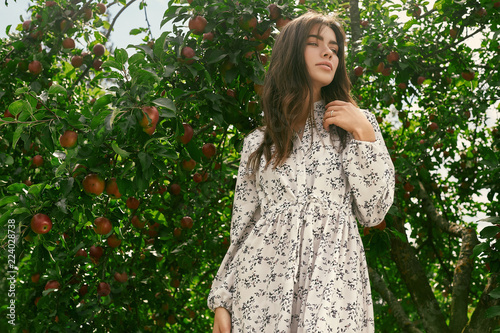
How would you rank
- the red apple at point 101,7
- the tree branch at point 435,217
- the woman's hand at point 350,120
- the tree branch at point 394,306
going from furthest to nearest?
the tree branch at point 435,217 → the tree branch at point 394,306 → the red apple at point 101,7 → the woman's hand at point 350,120

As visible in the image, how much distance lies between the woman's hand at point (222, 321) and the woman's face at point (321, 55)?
71cm

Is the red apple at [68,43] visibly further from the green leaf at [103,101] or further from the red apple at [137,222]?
the green leaf at [103,101]

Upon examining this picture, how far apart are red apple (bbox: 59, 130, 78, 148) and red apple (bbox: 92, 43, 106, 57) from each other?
1.32 m

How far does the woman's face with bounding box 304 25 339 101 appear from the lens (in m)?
1.57

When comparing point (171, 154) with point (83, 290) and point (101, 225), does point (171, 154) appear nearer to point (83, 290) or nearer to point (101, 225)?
point (101, 225)

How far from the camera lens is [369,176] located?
54.1 inches

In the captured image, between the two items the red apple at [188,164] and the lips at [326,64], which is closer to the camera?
the lips at [326,64]

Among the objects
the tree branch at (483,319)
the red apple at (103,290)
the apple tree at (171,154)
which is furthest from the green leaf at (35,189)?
the tree branch at (483,319)

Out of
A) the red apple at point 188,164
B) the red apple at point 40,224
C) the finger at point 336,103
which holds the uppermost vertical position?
the red apple at point 188,164

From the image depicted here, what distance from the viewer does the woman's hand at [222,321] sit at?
1424mm

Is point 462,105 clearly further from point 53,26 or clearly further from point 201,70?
point 53,26

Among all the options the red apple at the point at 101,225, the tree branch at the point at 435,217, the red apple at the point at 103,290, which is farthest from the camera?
the tree branch at the point at 435,217

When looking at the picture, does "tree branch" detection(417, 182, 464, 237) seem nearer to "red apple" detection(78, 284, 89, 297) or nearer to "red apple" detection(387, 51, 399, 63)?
"red apple" detection(387, 51, 399, 63)

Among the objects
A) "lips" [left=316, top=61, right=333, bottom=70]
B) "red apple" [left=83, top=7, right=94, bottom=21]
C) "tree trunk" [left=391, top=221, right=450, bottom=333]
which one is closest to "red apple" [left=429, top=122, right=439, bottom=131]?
"tree trunk" [left=391, top=221, right=450, bottom=333]
